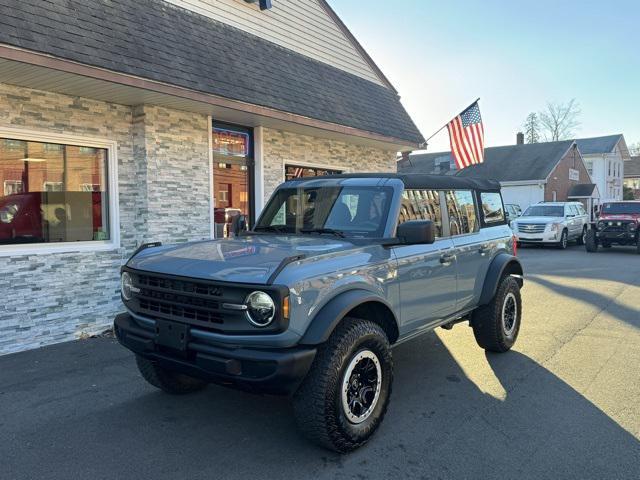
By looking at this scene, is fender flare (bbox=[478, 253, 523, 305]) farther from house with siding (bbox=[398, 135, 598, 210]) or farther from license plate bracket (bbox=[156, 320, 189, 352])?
house with siding (bbox=[398, 135, 598, 210])

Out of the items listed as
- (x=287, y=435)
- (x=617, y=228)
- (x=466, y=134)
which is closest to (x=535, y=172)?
(x=617, y=228)

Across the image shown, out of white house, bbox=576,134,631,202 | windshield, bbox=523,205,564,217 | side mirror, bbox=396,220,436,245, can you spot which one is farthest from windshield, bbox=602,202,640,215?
white house, bbox=576,134,631,202

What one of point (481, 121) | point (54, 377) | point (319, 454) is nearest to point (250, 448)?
point (319, 454)

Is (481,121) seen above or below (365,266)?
above

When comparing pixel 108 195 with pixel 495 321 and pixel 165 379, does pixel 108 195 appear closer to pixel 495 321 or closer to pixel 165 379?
pixel 165 379

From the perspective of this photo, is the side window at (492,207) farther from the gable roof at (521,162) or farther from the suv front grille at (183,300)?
the gable roof at (521,162)

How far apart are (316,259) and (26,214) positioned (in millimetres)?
4807

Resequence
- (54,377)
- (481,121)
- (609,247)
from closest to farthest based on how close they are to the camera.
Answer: (54,377) → (481,121) → (609,247)

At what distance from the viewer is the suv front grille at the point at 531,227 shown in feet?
63.8

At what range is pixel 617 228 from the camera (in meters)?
17.8

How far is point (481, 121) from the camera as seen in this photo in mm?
12688

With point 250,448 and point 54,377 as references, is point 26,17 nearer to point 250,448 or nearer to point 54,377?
point 54,377

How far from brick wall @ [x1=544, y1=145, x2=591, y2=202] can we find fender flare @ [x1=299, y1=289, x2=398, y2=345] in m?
33.8

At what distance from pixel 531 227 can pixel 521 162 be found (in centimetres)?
1846
